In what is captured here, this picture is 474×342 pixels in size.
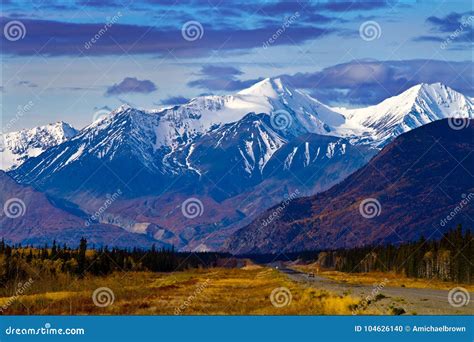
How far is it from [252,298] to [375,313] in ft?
84.8

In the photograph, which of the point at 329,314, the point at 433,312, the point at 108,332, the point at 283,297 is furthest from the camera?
the point at 283,297

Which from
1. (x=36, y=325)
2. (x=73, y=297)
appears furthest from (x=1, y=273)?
(x=36, y=325)

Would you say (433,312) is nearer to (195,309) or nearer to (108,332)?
(195,309)

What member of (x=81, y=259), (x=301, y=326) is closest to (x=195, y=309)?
(x=301, y=326)

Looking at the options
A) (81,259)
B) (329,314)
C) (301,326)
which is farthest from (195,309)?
(81,259)

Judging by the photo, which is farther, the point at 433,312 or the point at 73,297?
the point at 73,297

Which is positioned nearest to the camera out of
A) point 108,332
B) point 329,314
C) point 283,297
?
point 108,332

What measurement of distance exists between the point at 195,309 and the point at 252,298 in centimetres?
1823

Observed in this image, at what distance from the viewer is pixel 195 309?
8906 cm

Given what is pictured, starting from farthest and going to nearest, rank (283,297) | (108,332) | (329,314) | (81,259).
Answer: (81,259)
(283,297)
(329,314)
(108,332)

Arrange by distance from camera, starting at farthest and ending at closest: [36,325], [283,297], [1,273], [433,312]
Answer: [1,273] < [283,297] < [433,312] < [36,325]

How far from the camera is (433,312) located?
8681 cm

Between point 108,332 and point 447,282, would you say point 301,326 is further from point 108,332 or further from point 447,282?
point 447,282

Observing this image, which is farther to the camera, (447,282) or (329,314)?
(447,282)
